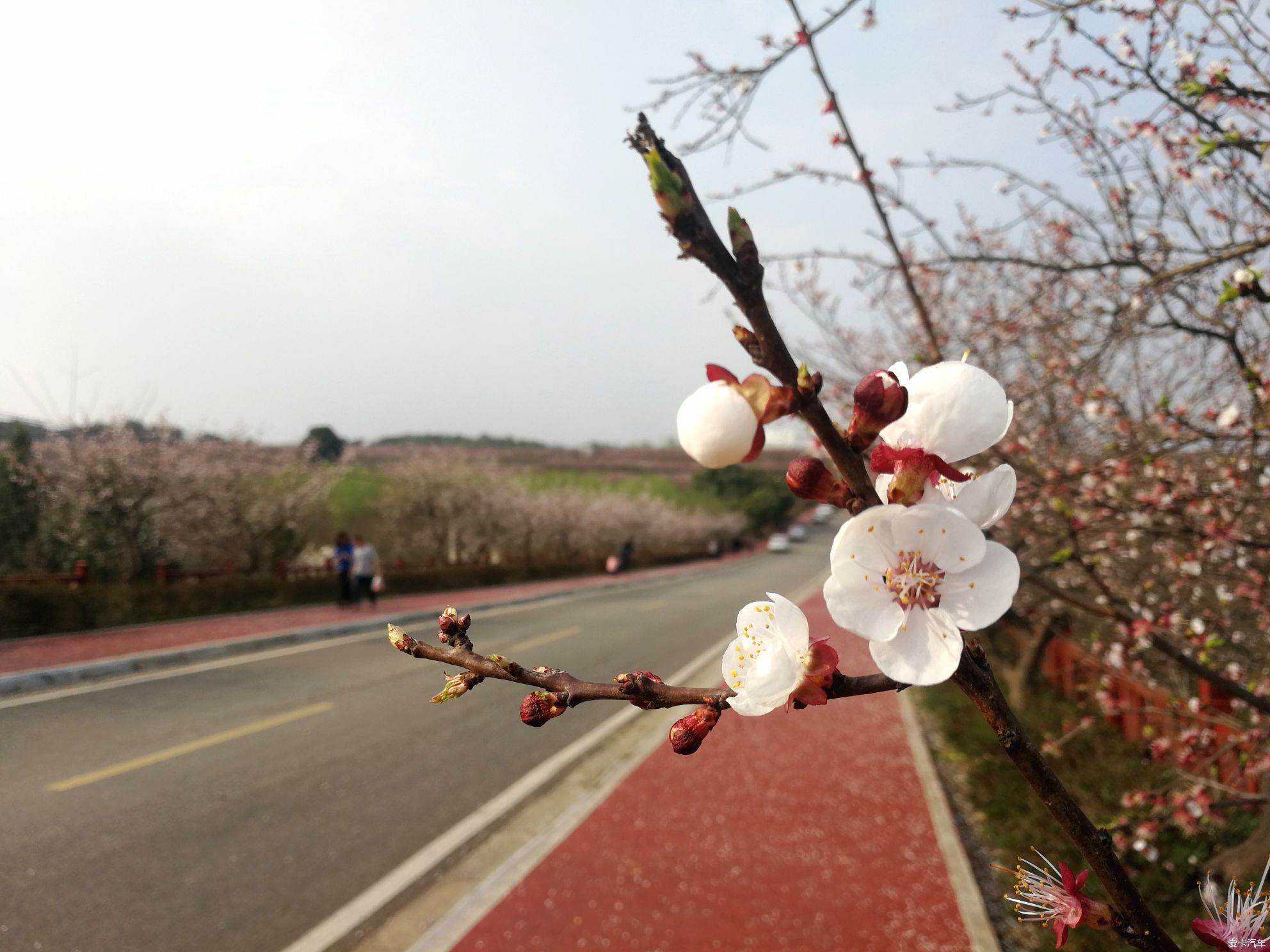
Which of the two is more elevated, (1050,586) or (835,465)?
(835,465)

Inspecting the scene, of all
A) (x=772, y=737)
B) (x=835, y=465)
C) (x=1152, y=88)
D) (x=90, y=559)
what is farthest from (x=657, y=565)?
(x=835, y=465)

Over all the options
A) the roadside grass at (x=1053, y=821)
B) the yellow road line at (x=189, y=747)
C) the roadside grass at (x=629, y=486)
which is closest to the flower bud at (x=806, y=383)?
the roadside grass at (x=1053, y=821)

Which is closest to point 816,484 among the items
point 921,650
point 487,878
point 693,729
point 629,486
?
point 921,650

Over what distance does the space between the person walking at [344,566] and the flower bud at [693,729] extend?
15.6m

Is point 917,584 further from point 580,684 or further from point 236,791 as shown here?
point 236,791

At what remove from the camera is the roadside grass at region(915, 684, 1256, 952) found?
160 inches

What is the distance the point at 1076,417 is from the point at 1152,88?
4.46 m

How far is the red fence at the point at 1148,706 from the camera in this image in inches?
148

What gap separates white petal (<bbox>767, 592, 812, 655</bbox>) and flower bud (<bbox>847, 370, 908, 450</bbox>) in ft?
0.58

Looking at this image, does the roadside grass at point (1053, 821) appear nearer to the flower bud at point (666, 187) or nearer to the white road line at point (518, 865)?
the white road line at point (518, 865)

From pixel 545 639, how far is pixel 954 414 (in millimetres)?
12233

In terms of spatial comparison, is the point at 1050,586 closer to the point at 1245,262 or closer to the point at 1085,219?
the point at 1245,262

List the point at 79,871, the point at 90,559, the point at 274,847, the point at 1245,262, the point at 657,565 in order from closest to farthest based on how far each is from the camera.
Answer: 1. the point at 1245,262
2. the point at 79,871
3. the point at 274,847
4. the point at 90,559
5. the point at 657,565

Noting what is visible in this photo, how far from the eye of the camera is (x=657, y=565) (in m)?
34.0
